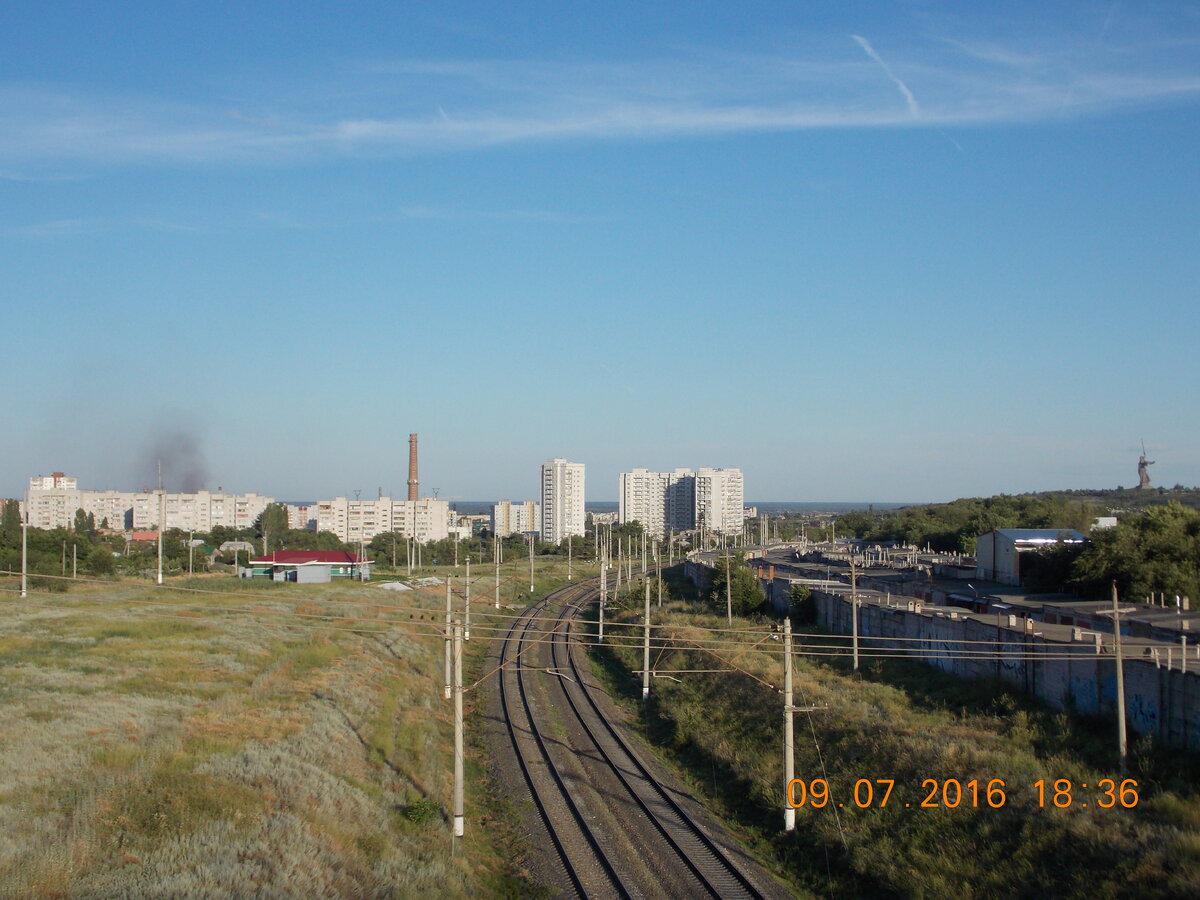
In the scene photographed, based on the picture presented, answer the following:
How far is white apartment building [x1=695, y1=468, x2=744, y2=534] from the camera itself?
156 metres

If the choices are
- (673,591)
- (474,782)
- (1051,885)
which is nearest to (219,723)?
(474,782)

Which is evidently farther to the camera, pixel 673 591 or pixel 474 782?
pixel 673 591

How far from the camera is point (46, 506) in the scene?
458 ft

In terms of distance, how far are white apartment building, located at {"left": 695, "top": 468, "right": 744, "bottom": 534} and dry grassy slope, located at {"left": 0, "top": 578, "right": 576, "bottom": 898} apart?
128 m

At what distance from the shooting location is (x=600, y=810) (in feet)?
52.9

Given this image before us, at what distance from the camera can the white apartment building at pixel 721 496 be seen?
156 m

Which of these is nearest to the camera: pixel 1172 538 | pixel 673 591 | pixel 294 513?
pixel 1172 538

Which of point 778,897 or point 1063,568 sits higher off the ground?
point 1063,568

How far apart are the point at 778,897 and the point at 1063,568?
27377 millimetres

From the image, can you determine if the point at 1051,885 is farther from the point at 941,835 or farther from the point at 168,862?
the point at 168,862

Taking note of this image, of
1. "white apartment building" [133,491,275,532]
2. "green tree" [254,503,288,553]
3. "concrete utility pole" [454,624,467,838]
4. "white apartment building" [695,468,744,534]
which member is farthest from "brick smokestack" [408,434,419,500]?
"concrete utility pole" [454,624,467,838]

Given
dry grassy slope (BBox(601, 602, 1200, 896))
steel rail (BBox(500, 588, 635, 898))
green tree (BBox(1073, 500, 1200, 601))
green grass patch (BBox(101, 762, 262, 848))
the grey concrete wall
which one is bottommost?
steel rail (BBox(500, 588, 635, 898))
